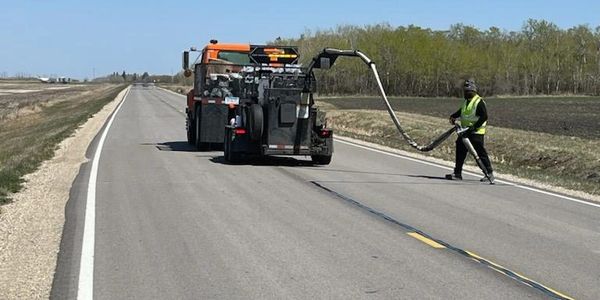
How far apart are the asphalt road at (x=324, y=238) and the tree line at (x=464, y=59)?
8461cm

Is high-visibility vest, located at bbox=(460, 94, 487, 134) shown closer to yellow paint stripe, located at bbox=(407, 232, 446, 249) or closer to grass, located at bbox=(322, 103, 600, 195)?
grass, located at bbox=(322, 103, 600, 195)

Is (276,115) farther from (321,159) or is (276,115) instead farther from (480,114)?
(480,114)

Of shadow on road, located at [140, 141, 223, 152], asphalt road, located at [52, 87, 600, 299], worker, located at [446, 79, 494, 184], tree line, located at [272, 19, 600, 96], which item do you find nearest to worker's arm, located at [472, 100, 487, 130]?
worker, located at [446, 79, 494, 184]

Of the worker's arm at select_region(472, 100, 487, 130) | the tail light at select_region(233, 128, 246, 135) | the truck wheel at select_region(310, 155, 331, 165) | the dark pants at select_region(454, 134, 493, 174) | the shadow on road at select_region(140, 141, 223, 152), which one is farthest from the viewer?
the shadow on road at select_region(140, 141, 223, 152)

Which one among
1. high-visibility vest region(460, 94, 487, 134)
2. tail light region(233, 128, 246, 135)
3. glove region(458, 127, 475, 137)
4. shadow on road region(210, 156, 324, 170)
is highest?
high-visibility vest region(460, 94, 487, 134)

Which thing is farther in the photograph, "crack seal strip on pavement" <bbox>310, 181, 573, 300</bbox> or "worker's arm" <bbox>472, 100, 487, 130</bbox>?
"worker's arm" <bbox>472, 100, 487, 130</bbox>

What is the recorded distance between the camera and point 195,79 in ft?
70.0

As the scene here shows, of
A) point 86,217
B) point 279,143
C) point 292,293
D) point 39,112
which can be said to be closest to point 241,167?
point 279,143

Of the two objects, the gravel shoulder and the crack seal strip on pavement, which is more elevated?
the crack seal strip on pavement

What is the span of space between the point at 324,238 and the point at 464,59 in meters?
105

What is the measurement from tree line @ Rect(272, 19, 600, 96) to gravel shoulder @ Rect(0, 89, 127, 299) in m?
84.1

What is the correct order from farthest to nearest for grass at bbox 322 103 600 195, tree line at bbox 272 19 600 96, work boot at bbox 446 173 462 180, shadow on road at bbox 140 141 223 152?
tree line at bbox 272 19 600 96 < shadow on road at bbox 140 141 223 152 < grass at bbox 322 103 600 195 < work boot at bbox 446 173 462 180

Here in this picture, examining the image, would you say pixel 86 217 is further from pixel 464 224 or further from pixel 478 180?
pixel 478 180

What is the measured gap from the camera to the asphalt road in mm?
6609
